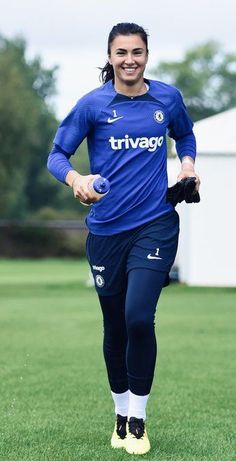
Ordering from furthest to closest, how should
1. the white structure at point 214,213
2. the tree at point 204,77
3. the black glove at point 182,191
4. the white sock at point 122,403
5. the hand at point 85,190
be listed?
the tree at point 204,77, the white structure at point 214,213, the white sock at point 122,403, the black glove at point 182,191, the hand at point 85,190

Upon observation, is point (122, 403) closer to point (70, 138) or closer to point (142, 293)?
point (142, 293)

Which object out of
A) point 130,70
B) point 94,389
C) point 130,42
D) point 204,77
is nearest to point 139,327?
point 130,70

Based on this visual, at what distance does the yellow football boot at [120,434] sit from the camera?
261 inches

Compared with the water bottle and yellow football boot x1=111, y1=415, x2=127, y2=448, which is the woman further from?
the water bottle

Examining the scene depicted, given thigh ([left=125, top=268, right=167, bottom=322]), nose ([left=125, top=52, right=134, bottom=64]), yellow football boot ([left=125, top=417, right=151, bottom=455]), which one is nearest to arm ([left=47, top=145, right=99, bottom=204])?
thigh ([left=125, top=268, right=167, bottom=322])

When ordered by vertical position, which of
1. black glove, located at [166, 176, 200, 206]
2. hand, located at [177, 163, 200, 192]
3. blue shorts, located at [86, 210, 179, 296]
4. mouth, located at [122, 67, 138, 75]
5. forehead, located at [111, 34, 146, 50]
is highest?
forehead, located at [111, 34, 146, 50]

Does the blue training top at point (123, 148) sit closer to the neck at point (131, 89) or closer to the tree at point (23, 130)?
the neck at point (131, 89)

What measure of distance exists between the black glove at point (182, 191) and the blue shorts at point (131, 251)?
0.11 m

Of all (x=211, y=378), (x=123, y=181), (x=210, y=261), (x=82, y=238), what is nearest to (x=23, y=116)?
(x=82, y=238)

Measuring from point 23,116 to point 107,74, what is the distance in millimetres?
56950

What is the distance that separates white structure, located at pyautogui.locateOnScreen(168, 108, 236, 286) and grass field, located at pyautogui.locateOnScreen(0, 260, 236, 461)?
22.8 feet

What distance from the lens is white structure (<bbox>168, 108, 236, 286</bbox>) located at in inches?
1069

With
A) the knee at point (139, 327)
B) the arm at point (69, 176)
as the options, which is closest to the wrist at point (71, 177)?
the arm at point (69, 176)

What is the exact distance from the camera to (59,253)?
59781mm
